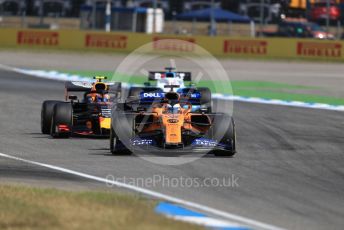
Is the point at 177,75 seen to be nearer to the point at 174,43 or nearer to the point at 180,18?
the point at 174,43

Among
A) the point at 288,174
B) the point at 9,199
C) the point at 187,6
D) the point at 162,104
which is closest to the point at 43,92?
the point at 162,104

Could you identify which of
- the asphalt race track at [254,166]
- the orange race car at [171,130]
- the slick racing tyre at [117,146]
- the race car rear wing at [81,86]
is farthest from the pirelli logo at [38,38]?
the slick racing tyre at [117,146]

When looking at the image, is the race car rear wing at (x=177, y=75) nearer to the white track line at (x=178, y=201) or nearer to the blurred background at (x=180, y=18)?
the white track line at (x=178, y=201)

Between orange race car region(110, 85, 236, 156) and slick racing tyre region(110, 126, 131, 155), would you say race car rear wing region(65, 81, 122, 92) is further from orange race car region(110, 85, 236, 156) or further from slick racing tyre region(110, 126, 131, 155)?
slick racing tyre region(110, 126, 131, 155)

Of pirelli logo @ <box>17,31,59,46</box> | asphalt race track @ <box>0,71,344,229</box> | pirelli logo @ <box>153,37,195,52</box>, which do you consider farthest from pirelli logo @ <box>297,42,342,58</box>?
asphalt race track @ <box>0,71,344,229</box>

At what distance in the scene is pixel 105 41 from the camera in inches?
1832

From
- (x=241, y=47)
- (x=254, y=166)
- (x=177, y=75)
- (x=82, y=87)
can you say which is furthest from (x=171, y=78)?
(x=241, y=47)

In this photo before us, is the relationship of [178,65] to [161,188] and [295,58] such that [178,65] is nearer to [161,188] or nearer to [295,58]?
[295,58]

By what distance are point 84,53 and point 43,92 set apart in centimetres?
1872

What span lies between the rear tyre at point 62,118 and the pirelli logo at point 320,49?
28.5 meters

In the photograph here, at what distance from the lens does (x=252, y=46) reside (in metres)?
44.9

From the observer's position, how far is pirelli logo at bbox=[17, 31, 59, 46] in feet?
154

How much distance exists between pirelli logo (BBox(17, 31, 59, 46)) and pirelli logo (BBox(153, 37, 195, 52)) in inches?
210

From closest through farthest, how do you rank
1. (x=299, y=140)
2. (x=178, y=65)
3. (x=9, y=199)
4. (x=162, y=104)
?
(x=9, y=199) → (x=162, y=104) → (x=299, y=140) → (x=178, y=65)
